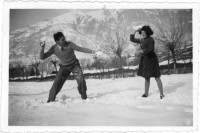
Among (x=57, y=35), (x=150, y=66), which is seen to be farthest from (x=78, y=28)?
(x=150, y=66)

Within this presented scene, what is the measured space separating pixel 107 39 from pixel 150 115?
2.90ft

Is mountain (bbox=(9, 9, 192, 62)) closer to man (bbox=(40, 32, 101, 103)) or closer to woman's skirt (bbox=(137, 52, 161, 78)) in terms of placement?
man (bbox=(40, 32, 101, 103))

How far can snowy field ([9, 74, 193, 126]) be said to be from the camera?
2.65 metres

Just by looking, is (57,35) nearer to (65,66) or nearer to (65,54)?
(65,54)

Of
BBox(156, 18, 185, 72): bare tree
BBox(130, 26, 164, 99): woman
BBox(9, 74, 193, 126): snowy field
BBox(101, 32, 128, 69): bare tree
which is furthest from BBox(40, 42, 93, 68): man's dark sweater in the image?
BBox(156, 18, 185, 72): bare tree

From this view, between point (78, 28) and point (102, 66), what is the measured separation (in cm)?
48

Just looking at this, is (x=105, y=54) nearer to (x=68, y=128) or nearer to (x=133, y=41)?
(x=133, y=41)

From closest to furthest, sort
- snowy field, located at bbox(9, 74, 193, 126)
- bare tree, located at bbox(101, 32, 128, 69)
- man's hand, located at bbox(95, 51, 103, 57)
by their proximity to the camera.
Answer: snowy field, located at bbox(9, 74, 193, 126) → man's hand, located at bbox(95, 51, 103, 57) → bare tree, located at bbox(101, 32, 128, 69)

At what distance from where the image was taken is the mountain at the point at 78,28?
9.27 ft

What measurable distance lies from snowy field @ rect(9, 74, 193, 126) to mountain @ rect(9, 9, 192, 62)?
342mm

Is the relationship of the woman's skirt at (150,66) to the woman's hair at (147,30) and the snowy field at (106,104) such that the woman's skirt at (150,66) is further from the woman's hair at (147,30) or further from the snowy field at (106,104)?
the woman's hair at (147,30)

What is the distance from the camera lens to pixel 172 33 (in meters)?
2.87

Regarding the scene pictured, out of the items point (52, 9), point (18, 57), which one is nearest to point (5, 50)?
point (18, 57)

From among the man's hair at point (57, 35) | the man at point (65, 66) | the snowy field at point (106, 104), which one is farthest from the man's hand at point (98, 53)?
the man's hair at point (57, 35)
